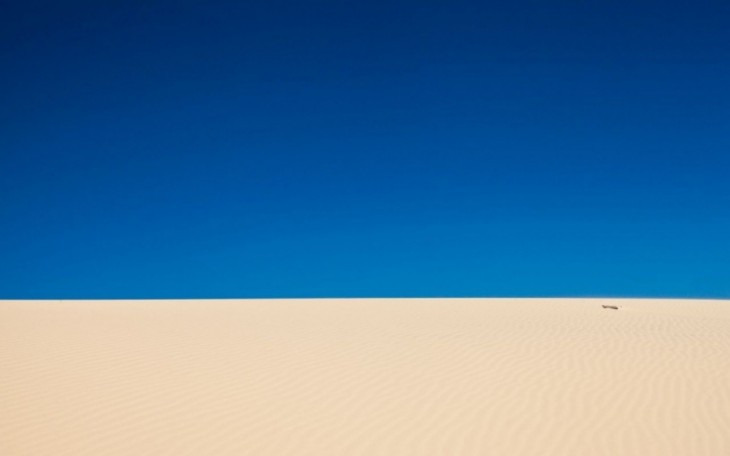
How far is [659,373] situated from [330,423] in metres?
5.50

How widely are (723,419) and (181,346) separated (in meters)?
8.99

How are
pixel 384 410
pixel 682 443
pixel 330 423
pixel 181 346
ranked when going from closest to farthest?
pixel 682 443
pixel 330 423
pixel 384 410
pixel 181 346

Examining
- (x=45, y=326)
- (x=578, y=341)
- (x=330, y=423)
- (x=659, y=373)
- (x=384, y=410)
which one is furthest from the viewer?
(x=45, y=326)

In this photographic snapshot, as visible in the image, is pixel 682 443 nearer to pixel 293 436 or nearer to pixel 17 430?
pixel 293 436

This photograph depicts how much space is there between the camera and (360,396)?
677 cm

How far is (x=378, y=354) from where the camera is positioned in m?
9.91

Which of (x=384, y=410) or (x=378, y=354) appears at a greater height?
(x=378, y=354)

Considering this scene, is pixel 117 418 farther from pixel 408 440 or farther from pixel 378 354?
pixel 378 354

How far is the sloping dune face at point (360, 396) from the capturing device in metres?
5.07

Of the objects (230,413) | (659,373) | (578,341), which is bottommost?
(230,413)

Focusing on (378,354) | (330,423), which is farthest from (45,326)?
(330,423)

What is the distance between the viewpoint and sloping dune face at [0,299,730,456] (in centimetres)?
507

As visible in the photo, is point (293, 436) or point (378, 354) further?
point (378, 354)

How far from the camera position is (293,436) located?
17.2 feet
